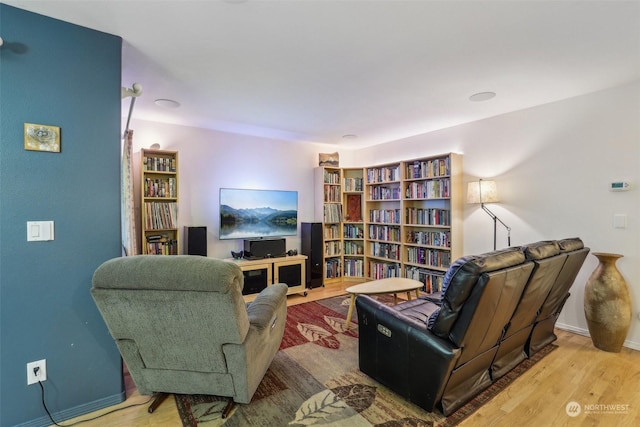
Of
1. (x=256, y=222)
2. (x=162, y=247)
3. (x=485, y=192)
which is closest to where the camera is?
(x=485, y=192)

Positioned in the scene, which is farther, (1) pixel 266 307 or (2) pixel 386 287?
(2) pixel 386 287

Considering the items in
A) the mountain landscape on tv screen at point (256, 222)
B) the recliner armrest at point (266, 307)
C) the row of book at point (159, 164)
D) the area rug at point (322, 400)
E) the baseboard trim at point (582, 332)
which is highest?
the row of book at point (159, 164)

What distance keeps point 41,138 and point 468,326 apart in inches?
102

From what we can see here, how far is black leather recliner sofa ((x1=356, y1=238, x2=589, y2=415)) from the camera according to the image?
159 centimetres

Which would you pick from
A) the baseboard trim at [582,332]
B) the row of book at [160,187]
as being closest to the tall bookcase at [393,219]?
the baseboard trim at [582,332]

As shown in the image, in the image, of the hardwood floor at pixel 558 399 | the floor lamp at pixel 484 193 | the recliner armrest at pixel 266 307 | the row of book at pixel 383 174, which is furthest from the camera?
the row of book at pixel 383 174

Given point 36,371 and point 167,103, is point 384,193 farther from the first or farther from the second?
point 36,371

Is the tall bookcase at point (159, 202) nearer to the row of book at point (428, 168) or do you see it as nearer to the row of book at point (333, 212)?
the row of book at point (333, 212)

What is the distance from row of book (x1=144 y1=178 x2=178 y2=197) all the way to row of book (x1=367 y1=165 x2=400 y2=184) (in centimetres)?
299

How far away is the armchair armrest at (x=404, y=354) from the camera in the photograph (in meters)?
1.65

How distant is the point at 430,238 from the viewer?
4188 millimetres

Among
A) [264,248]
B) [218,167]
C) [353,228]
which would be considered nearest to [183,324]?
[264,248]

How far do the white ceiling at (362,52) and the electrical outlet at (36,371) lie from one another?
198cm

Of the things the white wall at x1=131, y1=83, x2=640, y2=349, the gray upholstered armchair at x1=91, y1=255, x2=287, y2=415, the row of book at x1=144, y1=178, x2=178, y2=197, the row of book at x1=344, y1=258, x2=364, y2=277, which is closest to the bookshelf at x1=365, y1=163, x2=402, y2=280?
the row of book at x1=344, y1=258, x2=364, y2=277
